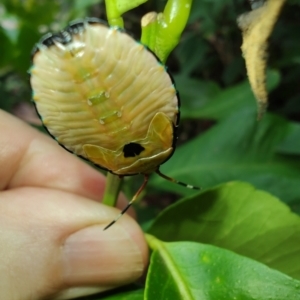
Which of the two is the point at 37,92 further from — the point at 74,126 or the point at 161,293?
the point at 161,293

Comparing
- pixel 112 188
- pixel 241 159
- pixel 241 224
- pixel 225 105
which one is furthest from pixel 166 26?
pixel 225 105

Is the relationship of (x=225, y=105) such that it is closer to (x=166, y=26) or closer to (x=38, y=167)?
(x=38, y=167)

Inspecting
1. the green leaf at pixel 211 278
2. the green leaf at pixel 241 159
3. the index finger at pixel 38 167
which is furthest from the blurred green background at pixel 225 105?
the green leaf at pixel 211 278

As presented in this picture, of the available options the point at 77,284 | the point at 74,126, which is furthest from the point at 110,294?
the point at 74,126

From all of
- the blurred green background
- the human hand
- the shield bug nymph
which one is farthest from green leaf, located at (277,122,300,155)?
the shield bug nymph

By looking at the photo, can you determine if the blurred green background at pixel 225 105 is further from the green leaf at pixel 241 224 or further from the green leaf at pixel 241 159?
the green leaf at pixel 241 224

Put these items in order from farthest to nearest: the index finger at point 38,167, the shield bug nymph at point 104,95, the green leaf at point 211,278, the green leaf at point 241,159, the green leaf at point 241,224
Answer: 1. the green leaf at point 241,159
2. the index finger at point 38,167
3. the green leaf at point 241,224
4. the green leaf at point 211,278
5. the shield bug nymph at point 104,95
